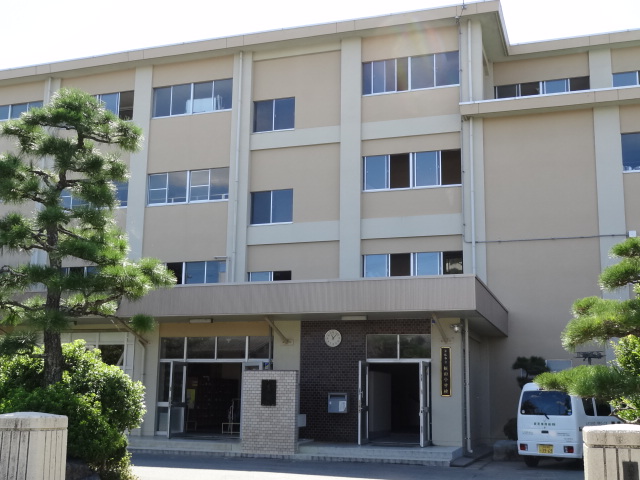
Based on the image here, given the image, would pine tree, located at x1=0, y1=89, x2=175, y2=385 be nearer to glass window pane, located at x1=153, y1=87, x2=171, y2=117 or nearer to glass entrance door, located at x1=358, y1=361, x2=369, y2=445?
glass entrance door, located at x1=358, y1=361, x2=369, y2=445

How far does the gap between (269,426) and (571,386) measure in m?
11.4

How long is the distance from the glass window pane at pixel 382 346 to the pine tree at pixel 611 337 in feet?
34.7

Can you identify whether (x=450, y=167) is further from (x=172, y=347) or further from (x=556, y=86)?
(x=172, y=347)

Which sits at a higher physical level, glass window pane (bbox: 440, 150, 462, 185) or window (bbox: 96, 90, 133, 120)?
window (bbox: 96, 90, 133, 120)

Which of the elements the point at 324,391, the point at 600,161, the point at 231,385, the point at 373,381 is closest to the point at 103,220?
the point at 324,391

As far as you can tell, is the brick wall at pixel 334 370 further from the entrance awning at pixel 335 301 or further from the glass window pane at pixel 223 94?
the glass window pane at pixel 223 94

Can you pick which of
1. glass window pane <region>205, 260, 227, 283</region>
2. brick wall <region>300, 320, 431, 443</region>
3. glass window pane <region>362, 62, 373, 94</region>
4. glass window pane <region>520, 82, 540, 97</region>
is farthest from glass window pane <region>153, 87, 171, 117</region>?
glass window pane <region>520, 82, 540, 97</region>

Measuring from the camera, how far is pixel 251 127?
26125 mm

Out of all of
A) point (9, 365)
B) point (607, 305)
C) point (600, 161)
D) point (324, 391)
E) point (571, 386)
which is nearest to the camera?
point (571, 386)

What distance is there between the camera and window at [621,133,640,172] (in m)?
22.8

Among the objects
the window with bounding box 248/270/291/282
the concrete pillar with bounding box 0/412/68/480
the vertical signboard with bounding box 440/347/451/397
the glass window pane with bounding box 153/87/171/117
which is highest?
the glass window pane with bounding box 153/87/171/117

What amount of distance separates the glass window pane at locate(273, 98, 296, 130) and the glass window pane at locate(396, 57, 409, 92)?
11.8ft

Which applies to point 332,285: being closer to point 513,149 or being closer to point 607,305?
point 513,149

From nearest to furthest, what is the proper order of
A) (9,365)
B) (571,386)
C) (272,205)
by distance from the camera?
(571,386)
(9,365)
(272,205)
